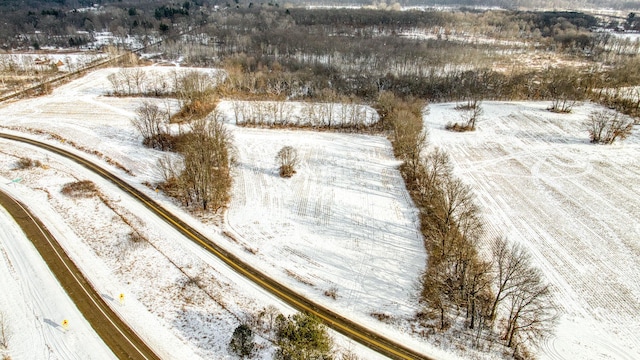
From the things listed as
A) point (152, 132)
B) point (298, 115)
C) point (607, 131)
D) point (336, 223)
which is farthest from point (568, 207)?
point (152, 132)

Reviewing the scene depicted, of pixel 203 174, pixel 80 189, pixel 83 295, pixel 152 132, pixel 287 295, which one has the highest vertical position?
pixel 152 132

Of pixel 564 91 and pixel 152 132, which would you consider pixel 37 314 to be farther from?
pixel 564 91

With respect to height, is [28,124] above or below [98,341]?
above

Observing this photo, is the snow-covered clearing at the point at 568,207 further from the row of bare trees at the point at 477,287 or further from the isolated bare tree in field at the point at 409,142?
the isolated bare tree in field at the point at 409,142

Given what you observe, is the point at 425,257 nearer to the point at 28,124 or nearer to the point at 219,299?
the point at 219,299

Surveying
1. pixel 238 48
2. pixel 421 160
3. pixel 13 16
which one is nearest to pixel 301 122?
pixel 421 160
